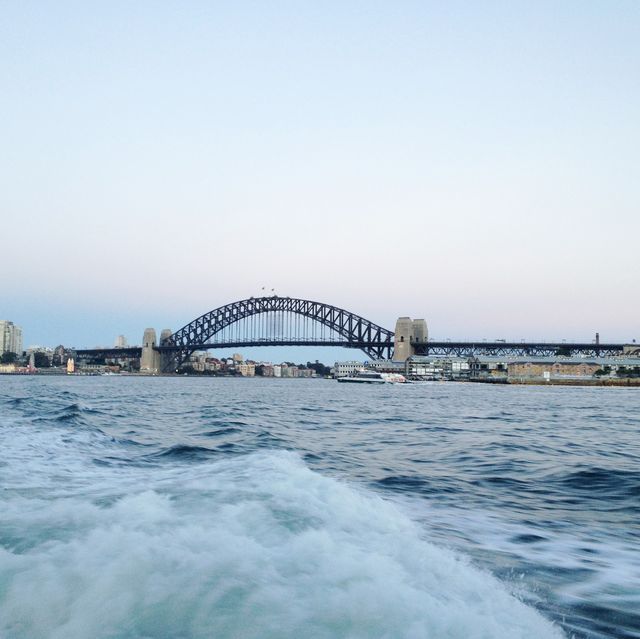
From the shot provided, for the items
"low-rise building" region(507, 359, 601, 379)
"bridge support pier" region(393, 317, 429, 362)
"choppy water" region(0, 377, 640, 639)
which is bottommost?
"low-rise building" region(507, 359, 601, 379)

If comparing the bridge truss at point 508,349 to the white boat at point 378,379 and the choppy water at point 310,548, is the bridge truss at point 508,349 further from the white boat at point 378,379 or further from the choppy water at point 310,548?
the choppy water at point 310,548

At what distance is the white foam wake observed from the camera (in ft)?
9.07

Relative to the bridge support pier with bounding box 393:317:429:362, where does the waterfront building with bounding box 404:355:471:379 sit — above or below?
below

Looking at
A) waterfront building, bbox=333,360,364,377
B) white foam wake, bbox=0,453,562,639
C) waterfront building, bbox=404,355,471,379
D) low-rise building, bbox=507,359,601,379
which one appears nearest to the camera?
white foam wake, bbox=0,453,562,639

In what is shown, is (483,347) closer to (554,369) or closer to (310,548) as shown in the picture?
(554,369)

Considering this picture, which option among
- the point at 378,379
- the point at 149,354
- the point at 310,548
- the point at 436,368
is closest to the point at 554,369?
the point at 436,368

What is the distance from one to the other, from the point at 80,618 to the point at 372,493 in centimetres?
382

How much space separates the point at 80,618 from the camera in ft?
9.07

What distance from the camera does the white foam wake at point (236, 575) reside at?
276 centimetres

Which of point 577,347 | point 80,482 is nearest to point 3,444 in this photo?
point 80,482

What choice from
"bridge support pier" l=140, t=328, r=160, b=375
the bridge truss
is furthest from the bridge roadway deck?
"bridge support pier" l=140, t=328, r=160, b=375

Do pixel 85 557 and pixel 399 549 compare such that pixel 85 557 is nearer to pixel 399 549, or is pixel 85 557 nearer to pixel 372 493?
pixel 399 549

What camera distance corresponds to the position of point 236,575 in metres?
3.34

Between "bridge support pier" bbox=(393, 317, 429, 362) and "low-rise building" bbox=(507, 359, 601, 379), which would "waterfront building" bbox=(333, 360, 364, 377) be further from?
"low-rise building" bbox=(507, 359, 601, 379)
